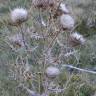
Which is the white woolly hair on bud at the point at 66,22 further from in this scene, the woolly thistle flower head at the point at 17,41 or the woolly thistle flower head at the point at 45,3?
the woolly thistle flower head at the point at 17,41

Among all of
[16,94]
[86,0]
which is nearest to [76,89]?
[16,94]

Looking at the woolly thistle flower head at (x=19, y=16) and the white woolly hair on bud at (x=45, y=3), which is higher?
the white woolly hair on bud at (x=45, y=3)

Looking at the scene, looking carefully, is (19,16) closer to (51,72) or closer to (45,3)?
(45,3)

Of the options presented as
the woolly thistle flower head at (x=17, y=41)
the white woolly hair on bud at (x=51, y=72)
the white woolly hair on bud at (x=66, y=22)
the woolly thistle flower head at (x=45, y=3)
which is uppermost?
the woolly thistle flower head at (x=45, y=3)

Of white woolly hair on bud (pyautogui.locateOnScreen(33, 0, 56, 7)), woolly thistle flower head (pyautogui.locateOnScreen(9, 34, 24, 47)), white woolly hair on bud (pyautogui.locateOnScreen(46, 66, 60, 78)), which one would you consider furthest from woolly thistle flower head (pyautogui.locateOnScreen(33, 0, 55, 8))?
white woolly hair on bud (pyautogui.locateOnScreen(46, 66, 60, 78))

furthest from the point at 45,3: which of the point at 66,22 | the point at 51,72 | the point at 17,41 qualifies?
the point at 51,72

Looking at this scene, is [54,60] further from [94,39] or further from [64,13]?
[94,39]

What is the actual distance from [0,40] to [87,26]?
244cm

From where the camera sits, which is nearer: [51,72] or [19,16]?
[19,16]

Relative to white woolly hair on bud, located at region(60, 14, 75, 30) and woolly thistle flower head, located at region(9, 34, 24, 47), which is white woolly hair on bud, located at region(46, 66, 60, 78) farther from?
white woolly hair on bud, located at region(60, 14, 75, 30)

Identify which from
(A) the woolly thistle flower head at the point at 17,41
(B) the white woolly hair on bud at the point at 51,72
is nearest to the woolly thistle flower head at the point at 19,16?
(A) the woolly thistle flower head at the point at 17,41

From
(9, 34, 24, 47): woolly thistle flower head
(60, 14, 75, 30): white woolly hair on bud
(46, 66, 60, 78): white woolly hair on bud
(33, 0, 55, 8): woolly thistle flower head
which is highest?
(33, 0, 55, 8): woolly thistle flower head

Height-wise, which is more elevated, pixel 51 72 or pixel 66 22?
pixel 66 22

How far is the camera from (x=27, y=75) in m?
3.33
